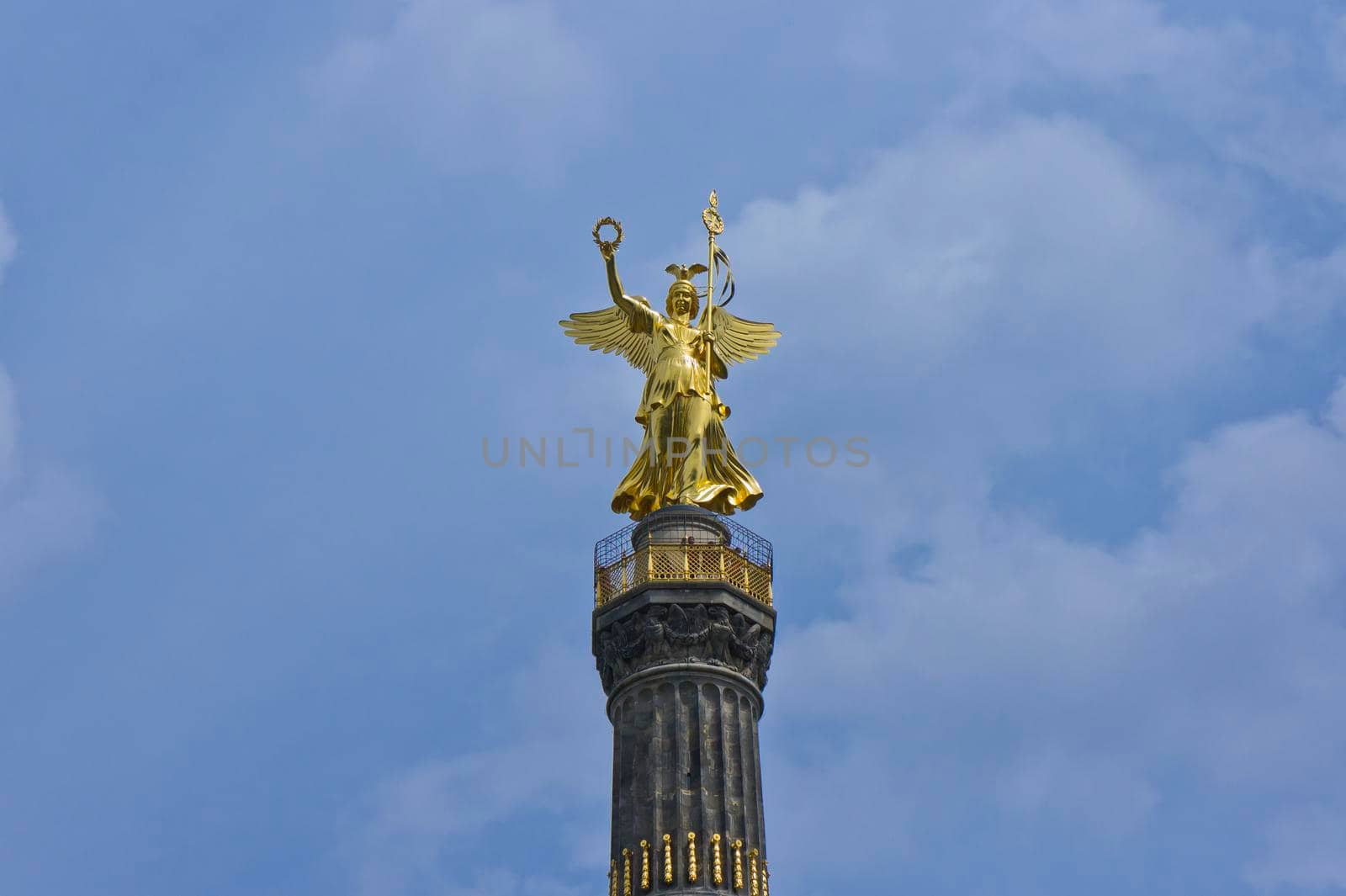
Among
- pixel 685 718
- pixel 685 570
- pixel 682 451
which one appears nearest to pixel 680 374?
pixel 682 451

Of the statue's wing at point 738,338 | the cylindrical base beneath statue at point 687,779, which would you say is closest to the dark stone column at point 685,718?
the cylindrical base beneath statue at point 687,779

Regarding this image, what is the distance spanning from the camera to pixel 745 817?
5397cm

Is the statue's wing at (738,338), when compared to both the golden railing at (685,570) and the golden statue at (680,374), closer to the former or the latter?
the golden statue at (680,374)

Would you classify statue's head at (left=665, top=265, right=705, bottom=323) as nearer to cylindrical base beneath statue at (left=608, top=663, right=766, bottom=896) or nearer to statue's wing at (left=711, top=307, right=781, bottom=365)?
statue's wing at (left=711, top=307, right=781, bottom=365)

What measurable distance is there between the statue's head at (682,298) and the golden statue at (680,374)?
2 centimetres

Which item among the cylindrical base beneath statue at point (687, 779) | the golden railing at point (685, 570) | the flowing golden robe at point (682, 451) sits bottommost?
the cylindrical base beneath statue at point (687, 779)

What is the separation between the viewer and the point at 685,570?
5725 centimetres

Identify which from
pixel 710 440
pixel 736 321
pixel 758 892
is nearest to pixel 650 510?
pixel 710 440

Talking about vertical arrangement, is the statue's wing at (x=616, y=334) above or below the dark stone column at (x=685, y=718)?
above

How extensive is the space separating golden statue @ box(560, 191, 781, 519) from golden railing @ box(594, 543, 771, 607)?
1.91 metres

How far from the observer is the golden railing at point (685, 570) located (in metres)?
57.2

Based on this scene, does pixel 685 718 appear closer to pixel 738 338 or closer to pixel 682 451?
pixel 682 451

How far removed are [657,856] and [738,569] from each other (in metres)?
8.18

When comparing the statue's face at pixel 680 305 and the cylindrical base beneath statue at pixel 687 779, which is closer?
the cylindrical base beneath statue at pixel 687 779
